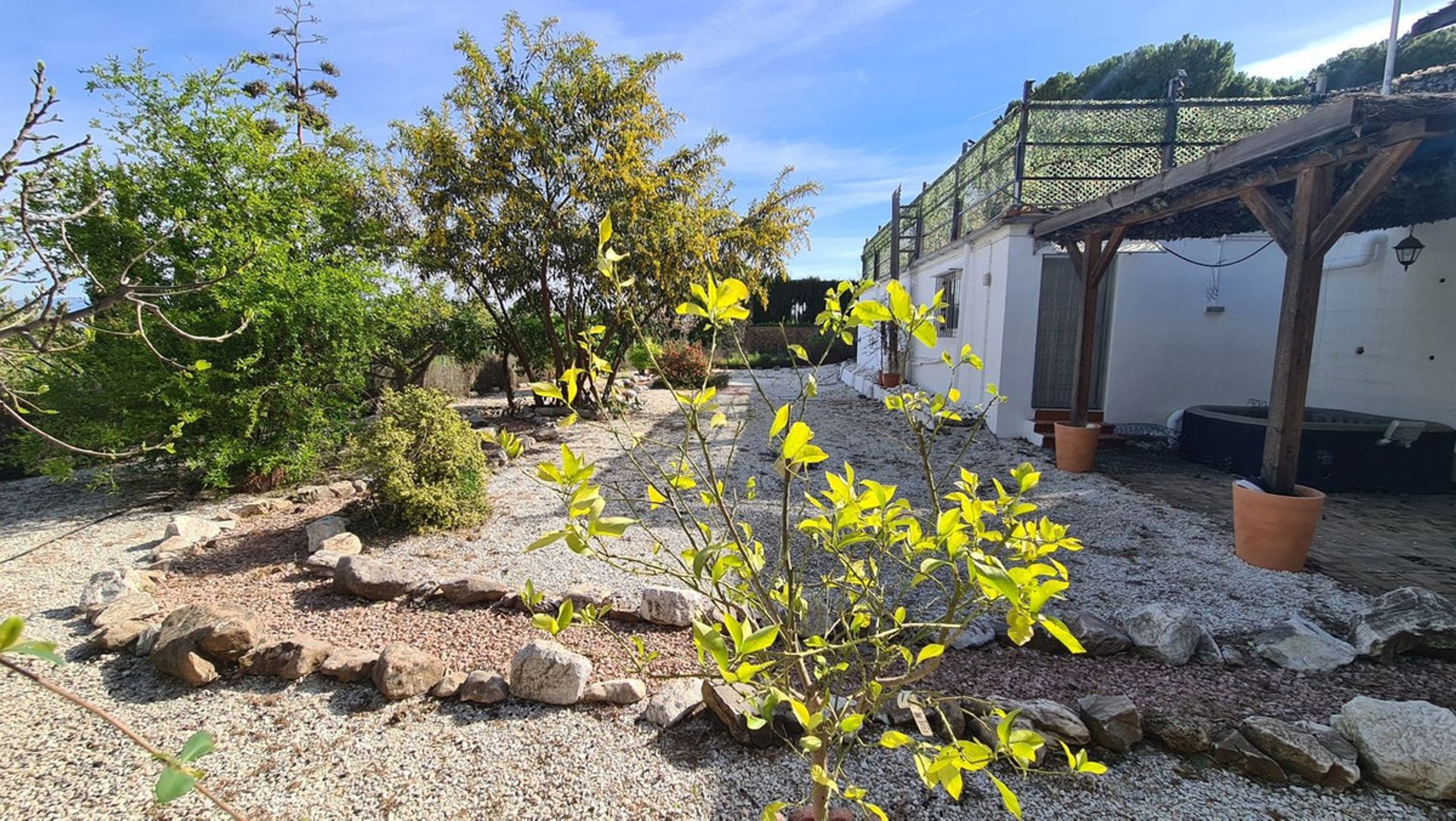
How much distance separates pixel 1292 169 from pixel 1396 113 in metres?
0.82

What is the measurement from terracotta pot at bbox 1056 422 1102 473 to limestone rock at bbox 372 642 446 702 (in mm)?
5699

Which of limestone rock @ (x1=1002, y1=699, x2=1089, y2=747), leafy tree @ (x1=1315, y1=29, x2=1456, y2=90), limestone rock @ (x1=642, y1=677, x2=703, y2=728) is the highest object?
leafy tree @ (x1=1315, y1=29, x2=1456, y2=90)

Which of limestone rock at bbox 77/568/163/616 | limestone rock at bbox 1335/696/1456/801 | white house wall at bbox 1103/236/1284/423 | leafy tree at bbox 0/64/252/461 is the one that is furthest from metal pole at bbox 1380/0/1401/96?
limestone rock at bbox 77/568/163/616

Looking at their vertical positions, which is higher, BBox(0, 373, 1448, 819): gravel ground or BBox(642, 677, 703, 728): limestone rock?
BBox(642, 677, 703, 728): limestone rock

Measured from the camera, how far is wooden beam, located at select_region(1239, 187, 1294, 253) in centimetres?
379

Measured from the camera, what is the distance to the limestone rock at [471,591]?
10.4 feet

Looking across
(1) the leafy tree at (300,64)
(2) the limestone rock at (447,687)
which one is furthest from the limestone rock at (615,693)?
(1) the leafy tree at (300,64)

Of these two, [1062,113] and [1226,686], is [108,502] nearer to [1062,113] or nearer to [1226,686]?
[1226,686]

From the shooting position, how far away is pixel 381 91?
613 cm

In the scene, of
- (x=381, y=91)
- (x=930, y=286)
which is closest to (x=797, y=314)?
(x=930, y=286)

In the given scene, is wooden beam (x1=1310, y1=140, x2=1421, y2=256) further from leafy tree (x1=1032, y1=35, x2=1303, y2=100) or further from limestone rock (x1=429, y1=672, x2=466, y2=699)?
leafy tree (x1=1032, y1=35, x2=1303, y2=100)

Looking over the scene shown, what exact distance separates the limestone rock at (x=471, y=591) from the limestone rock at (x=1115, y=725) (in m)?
2.63

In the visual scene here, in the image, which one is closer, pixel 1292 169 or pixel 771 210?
pixel 1292 169

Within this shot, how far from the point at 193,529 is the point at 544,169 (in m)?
5.26
